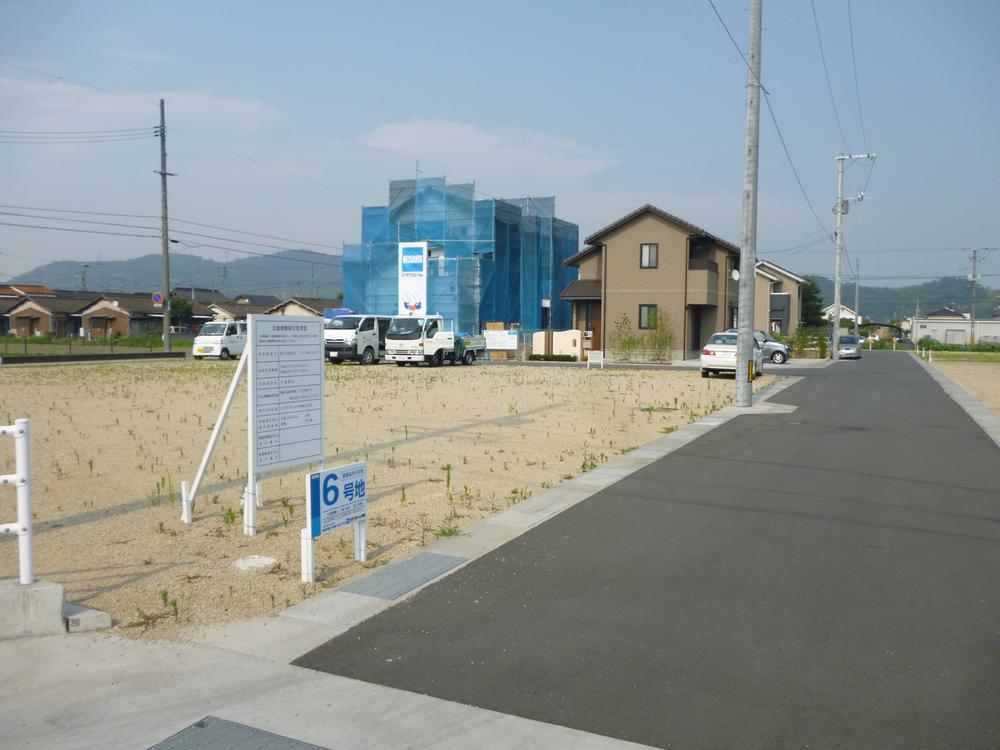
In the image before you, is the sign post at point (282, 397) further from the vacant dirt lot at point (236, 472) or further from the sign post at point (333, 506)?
the sign post at point (333, 506)

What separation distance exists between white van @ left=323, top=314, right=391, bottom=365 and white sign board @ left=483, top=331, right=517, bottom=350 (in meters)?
9.85

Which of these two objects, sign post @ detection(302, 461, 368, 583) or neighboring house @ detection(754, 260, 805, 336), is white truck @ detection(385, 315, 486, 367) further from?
neighboring house @ detection(754, 260, 805, 336)

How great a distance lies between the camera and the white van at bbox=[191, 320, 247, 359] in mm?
37469

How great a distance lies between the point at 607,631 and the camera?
5082 millimetres

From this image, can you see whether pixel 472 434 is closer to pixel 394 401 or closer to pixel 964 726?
pixel 394 401

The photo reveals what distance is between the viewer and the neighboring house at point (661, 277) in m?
42.5

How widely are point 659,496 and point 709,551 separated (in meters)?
2.18

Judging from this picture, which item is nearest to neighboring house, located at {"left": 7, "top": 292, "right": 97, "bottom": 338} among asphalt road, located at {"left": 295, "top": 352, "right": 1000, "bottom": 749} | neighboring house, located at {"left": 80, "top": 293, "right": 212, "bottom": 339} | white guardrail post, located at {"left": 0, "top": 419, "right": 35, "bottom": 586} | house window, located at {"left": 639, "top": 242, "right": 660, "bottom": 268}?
neighboring house, located at {"left": 80, "top": 293, "right": 212, "bottom": 339}

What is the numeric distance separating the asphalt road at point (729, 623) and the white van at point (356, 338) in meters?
26.1

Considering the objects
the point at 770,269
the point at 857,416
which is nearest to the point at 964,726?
the point at 857,416

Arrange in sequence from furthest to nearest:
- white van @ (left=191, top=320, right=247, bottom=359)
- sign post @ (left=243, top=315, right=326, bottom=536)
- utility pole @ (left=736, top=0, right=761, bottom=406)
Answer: white van @ (left=191, top=320, right=247, bottom=359) → utility pole @ (left=736, top=0, right=761, bottom=406) → sign post @ (left=243, top=315, right=326, bottom=536)

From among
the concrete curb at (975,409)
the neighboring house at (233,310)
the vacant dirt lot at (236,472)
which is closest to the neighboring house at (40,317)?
the neighboring house at (233,310)

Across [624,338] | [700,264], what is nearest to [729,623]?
[624,338]

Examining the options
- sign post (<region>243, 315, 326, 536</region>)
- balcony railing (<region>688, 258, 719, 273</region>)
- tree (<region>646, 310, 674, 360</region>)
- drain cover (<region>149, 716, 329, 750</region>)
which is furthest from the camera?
balcony railing (<region>688, 258, 719, 273</region>)
